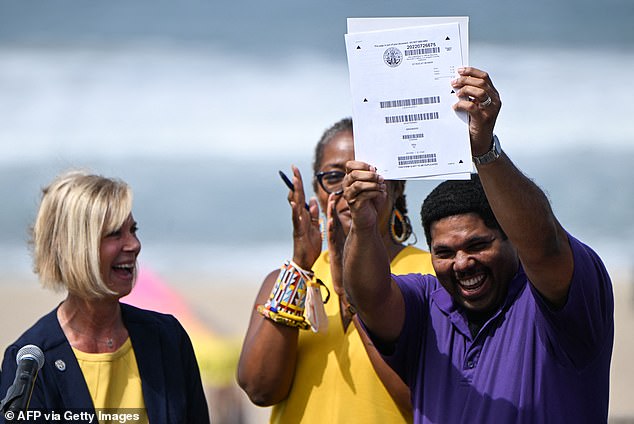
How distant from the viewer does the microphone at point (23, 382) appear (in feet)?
8.13

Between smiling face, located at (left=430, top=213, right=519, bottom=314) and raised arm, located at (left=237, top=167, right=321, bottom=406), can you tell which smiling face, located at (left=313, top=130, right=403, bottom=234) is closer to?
raised arm, located at (left=237, top=167, right=321, bottom=406)

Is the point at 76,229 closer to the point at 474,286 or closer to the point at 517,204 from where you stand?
the point at 474,286

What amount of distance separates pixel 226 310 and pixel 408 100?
285 inches

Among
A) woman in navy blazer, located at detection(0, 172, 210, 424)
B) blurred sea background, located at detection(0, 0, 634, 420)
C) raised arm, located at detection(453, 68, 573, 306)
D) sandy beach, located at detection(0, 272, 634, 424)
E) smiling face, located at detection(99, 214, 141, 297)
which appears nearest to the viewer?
raised arm, located at detection(453, 68, 573, 306)

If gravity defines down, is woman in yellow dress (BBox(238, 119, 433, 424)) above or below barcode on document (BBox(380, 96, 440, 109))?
below

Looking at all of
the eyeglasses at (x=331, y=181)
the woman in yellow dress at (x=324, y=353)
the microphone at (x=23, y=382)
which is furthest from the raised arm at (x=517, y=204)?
the microphone at (x=23, y=382)

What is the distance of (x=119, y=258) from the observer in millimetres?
3258

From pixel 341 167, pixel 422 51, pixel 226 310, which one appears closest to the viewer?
pixel 422 51

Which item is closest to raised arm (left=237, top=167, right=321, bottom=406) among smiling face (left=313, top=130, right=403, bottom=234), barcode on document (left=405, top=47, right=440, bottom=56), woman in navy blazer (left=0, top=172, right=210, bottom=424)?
smiling face (left=313, top=130, right=403, bottom=234)

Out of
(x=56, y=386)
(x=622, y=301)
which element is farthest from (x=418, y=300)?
(x=622, y=301)

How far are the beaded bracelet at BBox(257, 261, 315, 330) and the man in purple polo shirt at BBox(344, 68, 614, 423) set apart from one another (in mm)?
357

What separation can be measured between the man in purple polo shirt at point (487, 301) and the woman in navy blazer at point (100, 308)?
733mm

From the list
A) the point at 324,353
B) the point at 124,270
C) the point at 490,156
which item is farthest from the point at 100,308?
the point at 490,156

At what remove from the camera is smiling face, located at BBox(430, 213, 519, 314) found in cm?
274
